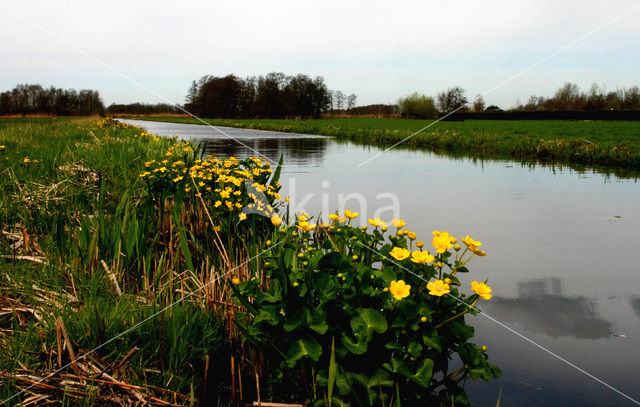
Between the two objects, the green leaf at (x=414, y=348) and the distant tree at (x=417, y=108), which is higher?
the distant tree at (x=417, y=108)

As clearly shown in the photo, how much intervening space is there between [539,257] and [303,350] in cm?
355

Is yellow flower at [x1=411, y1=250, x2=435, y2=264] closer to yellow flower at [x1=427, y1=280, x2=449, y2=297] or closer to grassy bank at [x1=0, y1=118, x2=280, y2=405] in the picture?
yellow flower at [x1=427, y1=280, x2=449, y2=297]

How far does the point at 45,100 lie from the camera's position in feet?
237

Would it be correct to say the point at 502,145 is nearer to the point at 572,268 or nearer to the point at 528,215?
the point at 528,215

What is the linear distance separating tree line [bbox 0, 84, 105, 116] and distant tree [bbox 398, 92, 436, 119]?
46020 millimetres

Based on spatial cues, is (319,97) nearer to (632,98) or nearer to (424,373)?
(632,98)

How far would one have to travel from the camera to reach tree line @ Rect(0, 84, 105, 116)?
193 feet

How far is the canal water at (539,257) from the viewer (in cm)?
263

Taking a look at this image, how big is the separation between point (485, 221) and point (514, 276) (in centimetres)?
199

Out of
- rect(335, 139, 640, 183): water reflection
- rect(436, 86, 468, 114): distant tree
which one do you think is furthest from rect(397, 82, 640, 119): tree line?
rect(335, 139, 640, 183): water reflection

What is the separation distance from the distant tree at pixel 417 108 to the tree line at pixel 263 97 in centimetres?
A: 1278

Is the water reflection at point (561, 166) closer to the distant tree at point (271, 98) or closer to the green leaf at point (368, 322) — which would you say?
the green leaf at point (368, 322)

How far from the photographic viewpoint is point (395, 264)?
7.43ft

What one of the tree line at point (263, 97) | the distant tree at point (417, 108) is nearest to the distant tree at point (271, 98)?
the tree line at point (263, 97)
